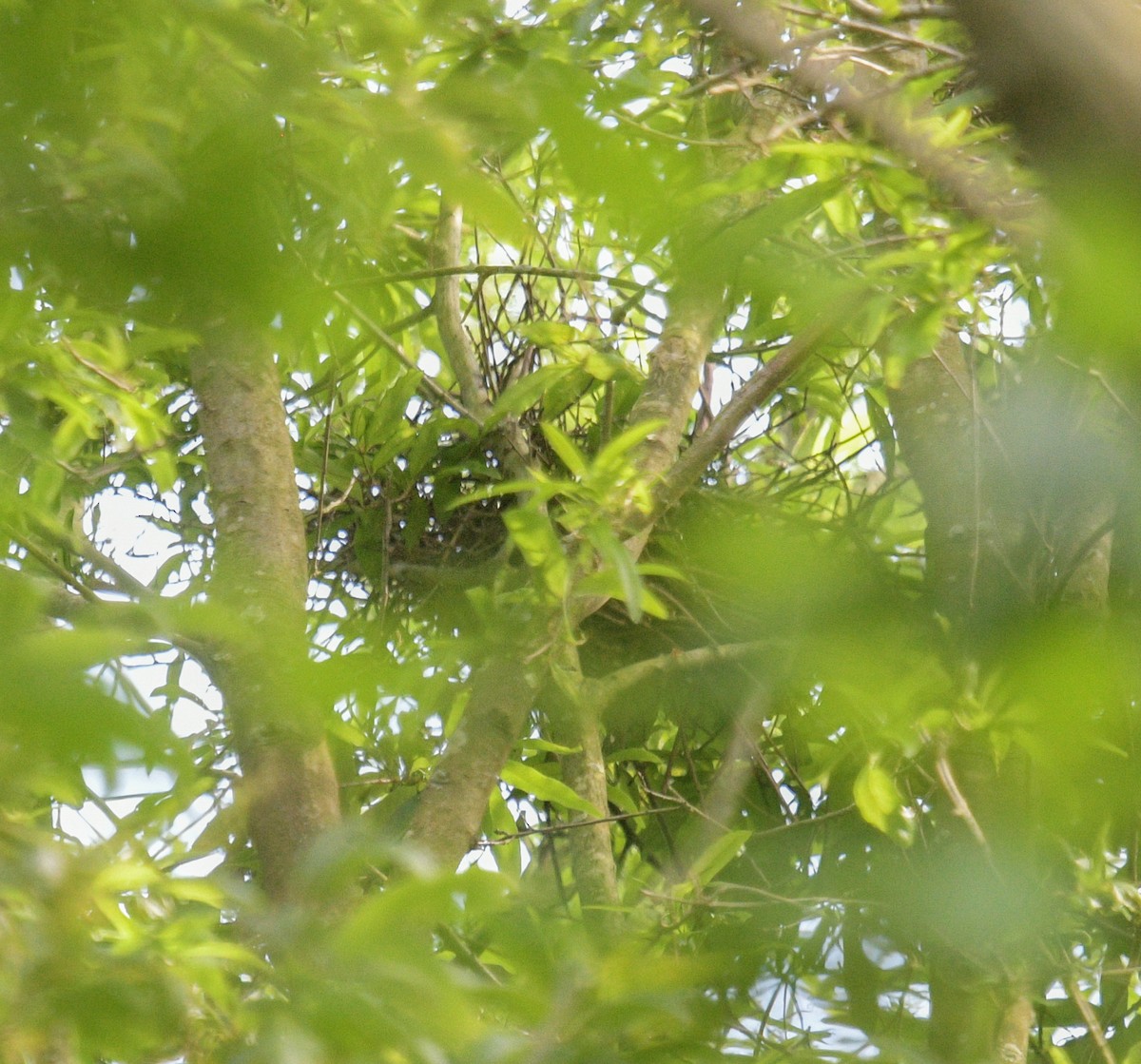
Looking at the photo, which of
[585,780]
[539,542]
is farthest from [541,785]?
[539,542]

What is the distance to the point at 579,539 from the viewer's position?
1067 millimetres

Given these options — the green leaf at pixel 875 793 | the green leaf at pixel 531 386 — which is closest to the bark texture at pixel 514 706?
the green leaf at pixel 531 386

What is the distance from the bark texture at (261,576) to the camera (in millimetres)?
976

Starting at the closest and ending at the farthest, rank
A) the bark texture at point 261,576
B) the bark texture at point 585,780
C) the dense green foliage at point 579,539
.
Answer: the dense green foliage at point 579,539 → the bark texture at point 261,576 → the bark texture at point 585,780

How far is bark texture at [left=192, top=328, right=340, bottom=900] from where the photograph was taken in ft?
3.20

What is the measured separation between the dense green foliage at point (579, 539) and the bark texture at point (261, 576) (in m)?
0.04

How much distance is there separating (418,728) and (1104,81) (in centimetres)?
104

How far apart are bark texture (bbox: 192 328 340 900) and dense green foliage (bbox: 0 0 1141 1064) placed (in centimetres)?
4

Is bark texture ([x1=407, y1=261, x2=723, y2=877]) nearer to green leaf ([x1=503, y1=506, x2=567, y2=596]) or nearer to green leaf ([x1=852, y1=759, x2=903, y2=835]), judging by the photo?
green leaf ([x1=503, y1=506, x2=567, y2=596])

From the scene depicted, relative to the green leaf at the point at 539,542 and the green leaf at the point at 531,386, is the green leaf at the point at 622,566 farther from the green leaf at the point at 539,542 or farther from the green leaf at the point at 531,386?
the green leaf at the point at 531,386

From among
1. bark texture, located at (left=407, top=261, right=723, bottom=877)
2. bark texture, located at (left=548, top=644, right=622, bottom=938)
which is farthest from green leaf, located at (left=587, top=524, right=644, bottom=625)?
bark texture, located at (left=548, top=644, right=622, bottom=938)

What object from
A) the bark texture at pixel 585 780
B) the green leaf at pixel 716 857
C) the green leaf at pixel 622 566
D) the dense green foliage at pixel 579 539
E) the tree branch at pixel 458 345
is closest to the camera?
the dense green foliage at pixel 579 539

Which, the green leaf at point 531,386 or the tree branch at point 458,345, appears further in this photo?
the tree branch at point 458,345

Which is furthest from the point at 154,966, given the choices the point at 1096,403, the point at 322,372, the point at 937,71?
the point at 322,372
